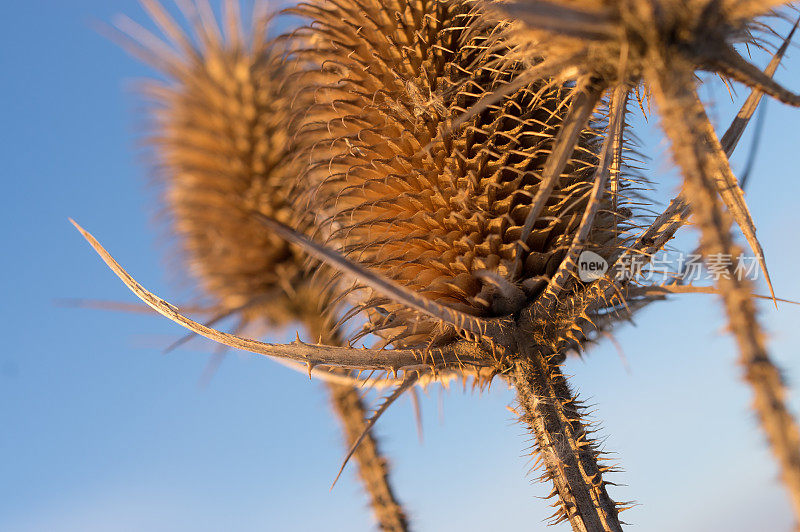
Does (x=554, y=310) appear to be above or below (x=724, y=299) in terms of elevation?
above

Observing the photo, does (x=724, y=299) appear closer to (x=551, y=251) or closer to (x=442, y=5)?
(x=551, y=251)

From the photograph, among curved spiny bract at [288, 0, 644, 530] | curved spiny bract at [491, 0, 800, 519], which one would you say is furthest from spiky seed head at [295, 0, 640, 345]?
curved spiny bract at [491, 0, 800, 519]

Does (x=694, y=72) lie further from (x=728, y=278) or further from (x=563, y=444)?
(x=563, y=444)

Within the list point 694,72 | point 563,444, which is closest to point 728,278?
point 694,72

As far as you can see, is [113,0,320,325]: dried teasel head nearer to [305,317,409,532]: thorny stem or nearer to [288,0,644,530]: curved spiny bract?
[305,317,409,532]: thorny stem

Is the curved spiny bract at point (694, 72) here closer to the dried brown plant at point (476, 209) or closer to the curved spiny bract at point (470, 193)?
the dried brown plant at point (476, 209)

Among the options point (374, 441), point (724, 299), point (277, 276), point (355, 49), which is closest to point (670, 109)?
point (724, 299)
